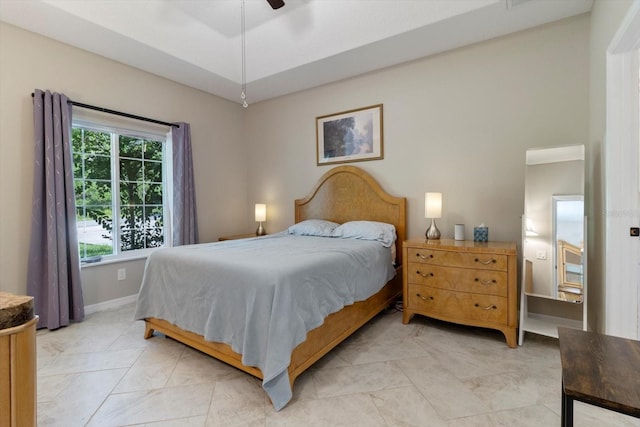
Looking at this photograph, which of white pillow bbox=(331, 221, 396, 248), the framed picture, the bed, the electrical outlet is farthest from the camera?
the framed picture

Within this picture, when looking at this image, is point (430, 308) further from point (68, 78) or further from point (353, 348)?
point (68, 78)

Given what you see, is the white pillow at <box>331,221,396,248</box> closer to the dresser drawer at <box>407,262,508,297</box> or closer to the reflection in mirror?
the dresser drawer at <box>407,262,508,297</box>

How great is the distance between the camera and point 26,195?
2.67 m

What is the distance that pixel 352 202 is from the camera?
3.65m

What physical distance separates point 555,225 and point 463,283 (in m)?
0.79

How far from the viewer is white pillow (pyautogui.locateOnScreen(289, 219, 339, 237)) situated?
3396 mm

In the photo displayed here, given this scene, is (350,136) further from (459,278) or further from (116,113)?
(116,113)

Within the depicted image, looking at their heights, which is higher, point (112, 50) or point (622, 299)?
point (112, 50)

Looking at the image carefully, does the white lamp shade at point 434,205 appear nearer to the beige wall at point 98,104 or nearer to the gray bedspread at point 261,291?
the gray bedspread at point 261,291

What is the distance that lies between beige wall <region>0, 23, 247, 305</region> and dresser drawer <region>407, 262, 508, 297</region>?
9.49 ft

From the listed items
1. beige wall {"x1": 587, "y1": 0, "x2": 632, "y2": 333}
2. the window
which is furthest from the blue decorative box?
the window

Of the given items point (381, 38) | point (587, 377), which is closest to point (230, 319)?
point (587, 377)

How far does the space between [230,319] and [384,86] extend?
295cm

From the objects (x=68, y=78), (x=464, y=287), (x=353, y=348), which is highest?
(x=68, y=78)
